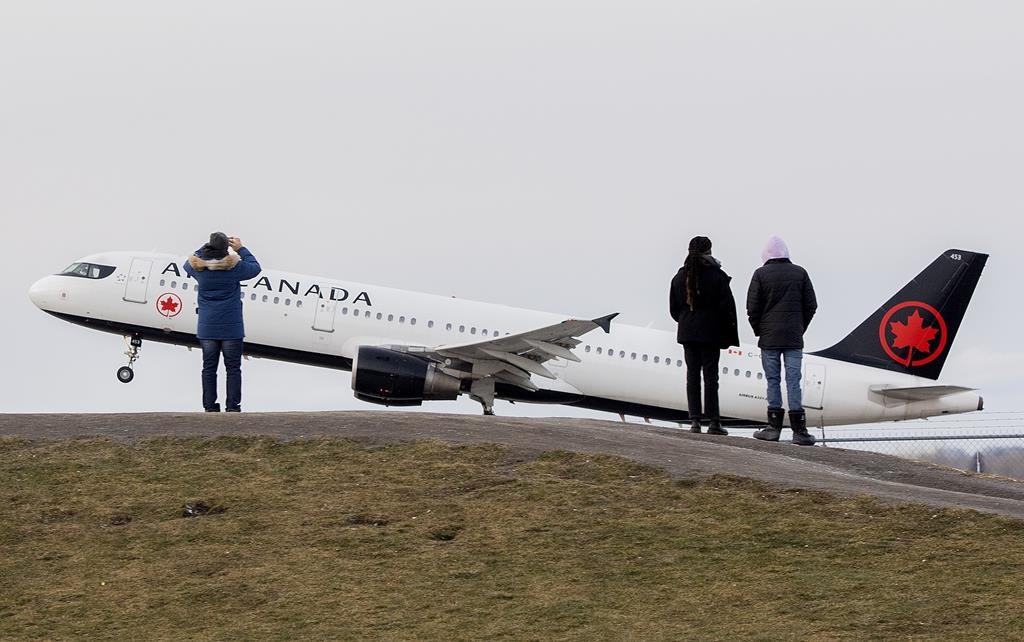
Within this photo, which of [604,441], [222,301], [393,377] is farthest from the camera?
[393,377]

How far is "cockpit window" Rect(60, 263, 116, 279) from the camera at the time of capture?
102ft

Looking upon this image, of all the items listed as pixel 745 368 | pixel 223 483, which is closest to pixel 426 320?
pixel 745 368

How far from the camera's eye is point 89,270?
103 ft

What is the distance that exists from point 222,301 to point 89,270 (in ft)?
46.7

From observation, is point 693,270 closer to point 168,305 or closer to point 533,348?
point 533,348

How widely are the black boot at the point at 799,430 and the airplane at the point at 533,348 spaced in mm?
11426

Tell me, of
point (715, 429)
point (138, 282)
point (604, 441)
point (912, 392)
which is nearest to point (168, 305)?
point (138, 282)

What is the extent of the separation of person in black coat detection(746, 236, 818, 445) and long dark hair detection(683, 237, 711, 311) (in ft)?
2.40

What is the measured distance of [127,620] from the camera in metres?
9.72

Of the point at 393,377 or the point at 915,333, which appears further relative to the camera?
the point at 915,333

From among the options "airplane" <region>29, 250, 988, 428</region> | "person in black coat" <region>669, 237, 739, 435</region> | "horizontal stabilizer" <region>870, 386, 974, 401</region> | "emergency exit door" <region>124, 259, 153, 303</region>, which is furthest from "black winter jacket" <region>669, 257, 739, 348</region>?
"emergency exit door" <region>124, 259, 153, 303</region>

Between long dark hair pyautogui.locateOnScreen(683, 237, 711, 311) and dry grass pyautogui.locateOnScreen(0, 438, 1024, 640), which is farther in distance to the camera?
long dark hair pyautogui.locateOnScreen(683, 237, 711, 311)

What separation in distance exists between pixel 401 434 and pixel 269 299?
53.0 ft

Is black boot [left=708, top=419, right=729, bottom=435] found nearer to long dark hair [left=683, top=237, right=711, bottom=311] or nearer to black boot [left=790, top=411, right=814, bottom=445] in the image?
black boot [left=790, top=411, right=814, bottom=445]
